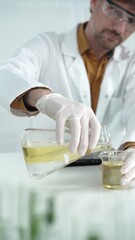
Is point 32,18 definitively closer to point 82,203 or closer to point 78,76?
point 78,76

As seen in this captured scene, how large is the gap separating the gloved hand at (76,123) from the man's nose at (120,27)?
581 mm

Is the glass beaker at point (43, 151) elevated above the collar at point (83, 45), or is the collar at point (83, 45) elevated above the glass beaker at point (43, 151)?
the collar at point (83, 45)

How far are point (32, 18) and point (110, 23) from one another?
1.04 metres

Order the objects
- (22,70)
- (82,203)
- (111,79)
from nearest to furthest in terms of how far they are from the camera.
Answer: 1. (82,203)
2. (22,70)
3. (111,79)

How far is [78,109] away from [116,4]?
58cm

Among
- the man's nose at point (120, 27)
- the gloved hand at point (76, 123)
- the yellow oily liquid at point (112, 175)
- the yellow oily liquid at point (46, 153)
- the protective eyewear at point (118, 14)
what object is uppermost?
the protective eyewear at point (118, 14)

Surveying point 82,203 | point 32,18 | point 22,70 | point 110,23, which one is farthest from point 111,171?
point 32,18

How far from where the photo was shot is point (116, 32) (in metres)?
1.51

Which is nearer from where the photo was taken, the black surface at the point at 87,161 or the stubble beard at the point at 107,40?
the black surface at the point at 87,161

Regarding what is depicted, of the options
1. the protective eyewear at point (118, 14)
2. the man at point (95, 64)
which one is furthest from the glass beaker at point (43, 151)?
the protective eyewear at point (118, 14)

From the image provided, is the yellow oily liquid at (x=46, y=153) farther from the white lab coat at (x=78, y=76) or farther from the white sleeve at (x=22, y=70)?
the white lab coat at (x=78, y=76)

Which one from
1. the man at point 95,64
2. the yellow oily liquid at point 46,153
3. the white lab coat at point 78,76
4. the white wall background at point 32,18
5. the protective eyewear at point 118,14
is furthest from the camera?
the white wall background at point 32,18

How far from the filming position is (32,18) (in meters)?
2.43

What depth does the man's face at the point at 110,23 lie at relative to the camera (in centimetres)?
141
